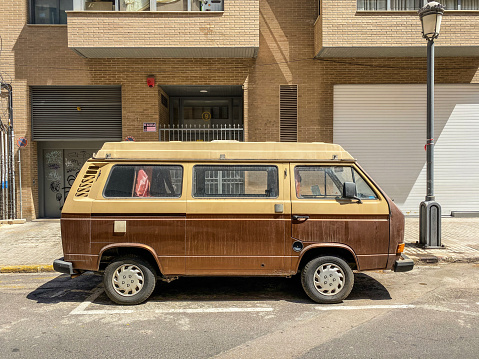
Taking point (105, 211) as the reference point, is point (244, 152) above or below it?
above

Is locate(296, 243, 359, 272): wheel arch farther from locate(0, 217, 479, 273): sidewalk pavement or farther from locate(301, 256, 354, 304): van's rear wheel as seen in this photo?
locate(0, 217, 479, 273): sidewalk pavement

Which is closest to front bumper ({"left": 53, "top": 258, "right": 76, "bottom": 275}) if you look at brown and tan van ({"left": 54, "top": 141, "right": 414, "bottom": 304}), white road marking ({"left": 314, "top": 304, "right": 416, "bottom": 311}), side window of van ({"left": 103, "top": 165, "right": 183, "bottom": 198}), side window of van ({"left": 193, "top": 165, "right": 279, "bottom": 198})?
brown and tan van ({"left": 54, "top": 141, "right": 414, "bottom": 304})

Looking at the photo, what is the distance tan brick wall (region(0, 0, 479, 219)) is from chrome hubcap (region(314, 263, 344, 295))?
7.51 m

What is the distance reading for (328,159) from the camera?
547 cm

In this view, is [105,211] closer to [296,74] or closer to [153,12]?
[153,12]

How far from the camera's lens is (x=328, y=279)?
5.38m

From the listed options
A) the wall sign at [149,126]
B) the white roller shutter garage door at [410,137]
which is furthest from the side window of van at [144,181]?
the white roller shutter garage door at [410,137]

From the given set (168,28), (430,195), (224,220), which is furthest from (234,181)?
(168,28)

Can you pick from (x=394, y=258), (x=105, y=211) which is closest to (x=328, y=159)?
(x=394, y=258)

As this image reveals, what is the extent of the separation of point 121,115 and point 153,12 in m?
3.30

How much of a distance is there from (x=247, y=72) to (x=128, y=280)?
868 centimetres

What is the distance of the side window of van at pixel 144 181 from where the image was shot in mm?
5379

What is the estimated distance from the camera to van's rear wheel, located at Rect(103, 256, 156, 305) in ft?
17.5

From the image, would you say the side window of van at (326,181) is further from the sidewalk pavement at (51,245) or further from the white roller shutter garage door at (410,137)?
the white roller shutter garage door at (410,137)
